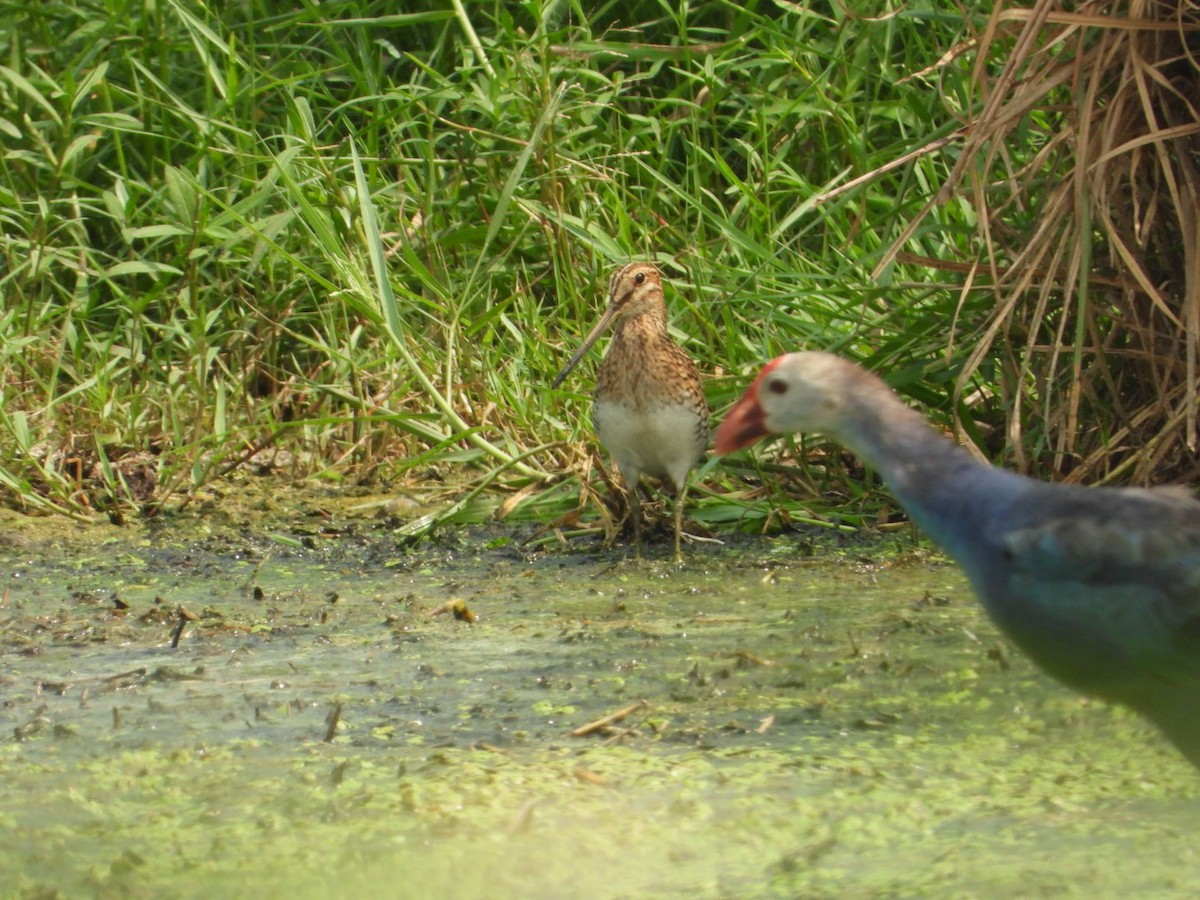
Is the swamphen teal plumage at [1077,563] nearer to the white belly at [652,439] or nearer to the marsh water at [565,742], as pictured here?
the marsh water at [565,742]

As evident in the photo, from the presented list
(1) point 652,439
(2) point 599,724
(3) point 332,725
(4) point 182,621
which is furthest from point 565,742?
(1) point 652,439

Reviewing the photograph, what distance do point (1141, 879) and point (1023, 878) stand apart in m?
0.16

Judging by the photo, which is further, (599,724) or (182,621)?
(182,621)

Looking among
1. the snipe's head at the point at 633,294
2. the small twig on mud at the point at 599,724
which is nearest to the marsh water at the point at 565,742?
the small twig on mud at the point at 599,724

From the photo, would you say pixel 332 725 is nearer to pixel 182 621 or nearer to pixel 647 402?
pixel 182 621

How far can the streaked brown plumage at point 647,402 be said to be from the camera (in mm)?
4891

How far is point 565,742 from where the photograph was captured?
3074 millimetres

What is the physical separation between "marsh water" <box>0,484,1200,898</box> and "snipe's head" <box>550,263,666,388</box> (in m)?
0.95

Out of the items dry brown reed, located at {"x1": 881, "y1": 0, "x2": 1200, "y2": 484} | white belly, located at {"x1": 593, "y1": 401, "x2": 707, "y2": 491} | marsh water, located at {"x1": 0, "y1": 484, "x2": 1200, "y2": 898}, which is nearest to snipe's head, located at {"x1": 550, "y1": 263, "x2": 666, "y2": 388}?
white belly, located at {"x1": 593, "y1": 401, "x2": 707, "y2": 491}

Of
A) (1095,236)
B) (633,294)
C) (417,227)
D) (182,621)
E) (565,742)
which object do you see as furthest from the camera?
(417,227)

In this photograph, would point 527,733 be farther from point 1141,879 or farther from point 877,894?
point 1141,879

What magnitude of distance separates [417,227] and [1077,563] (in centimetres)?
415

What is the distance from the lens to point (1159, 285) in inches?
168

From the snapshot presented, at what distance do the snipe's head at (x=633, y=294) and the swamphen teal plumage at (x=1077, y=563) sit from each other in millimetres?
2689
